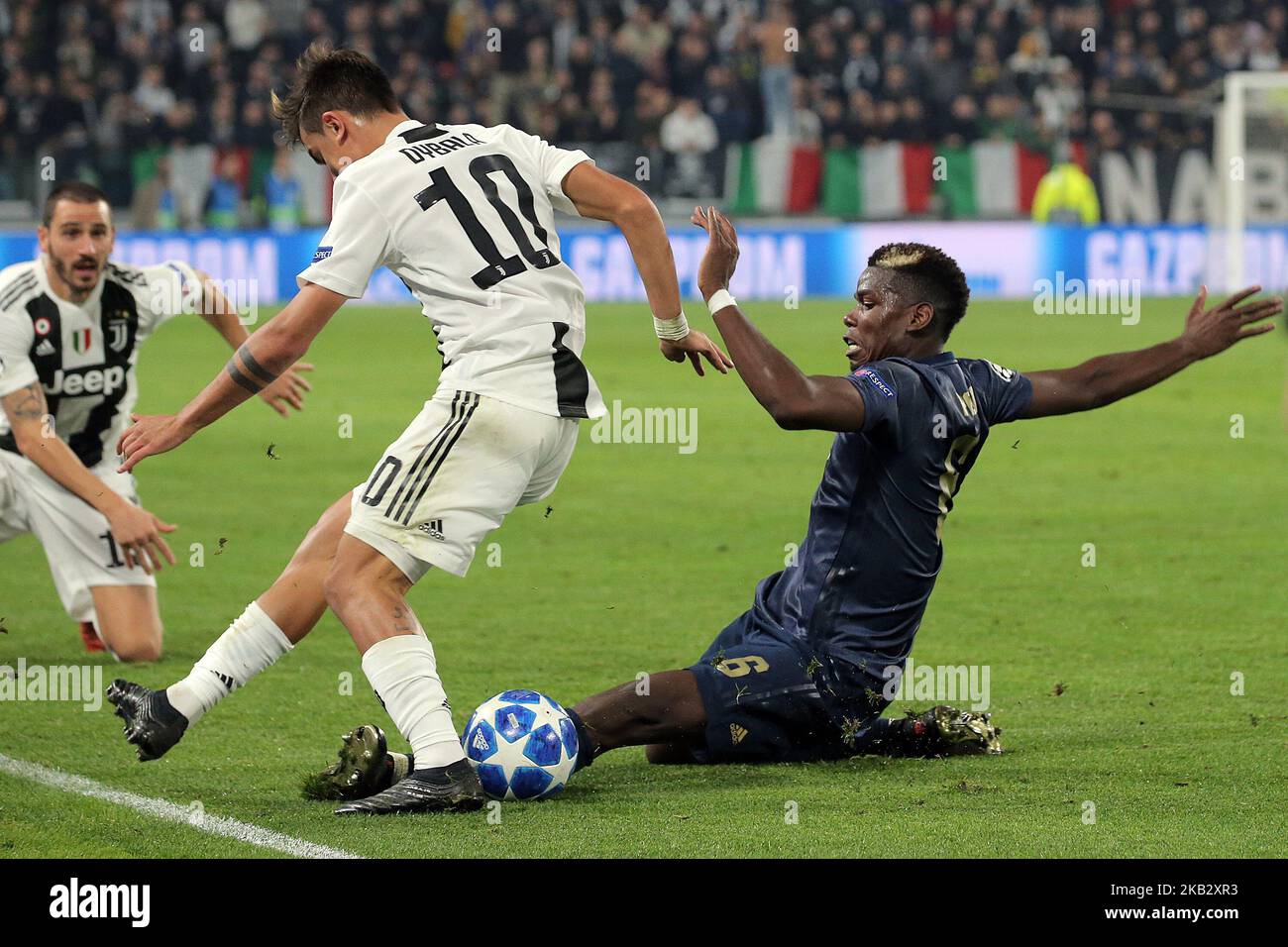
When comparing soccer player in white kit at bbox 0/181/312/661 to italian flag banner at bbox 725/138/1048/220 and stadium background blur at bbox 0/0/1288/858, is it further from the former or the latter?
italian flag banner at bbox 725/138/1048/220

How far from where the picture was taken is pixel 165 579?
32.0 ft

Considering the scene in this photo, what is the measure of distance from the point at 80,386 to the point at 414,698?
3.40 metres

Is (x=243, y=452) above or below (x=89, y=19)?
below

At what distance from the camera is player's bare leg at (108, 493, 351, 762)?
546 cm

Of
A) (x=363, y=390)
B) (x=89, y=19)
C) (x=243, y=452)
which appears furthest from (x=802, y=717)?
(x=89, y=19)

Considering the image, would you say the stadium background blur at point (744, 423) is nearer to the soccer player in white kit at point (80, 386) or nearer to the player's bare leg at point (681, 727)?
the player's bare leg at point (681, 727)

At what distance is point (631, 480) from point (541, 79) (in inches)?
627

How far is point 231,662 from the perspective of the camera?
5531 mm

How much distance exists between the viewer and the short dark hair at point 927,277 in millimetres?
5727

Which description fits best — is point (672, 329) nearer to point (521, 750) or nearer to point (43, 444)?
point (521, 750)

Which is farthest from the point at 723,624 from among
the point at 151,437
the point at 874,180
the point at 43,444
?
the point at 874,180

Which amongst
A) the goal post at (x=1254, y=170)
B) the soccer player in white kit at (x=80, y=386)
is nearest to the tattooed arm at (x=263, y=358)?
the soccer player in white kit at (x=80, y=386)

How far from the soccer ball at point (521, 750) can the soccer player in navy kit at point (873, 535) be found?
10 centimetres
